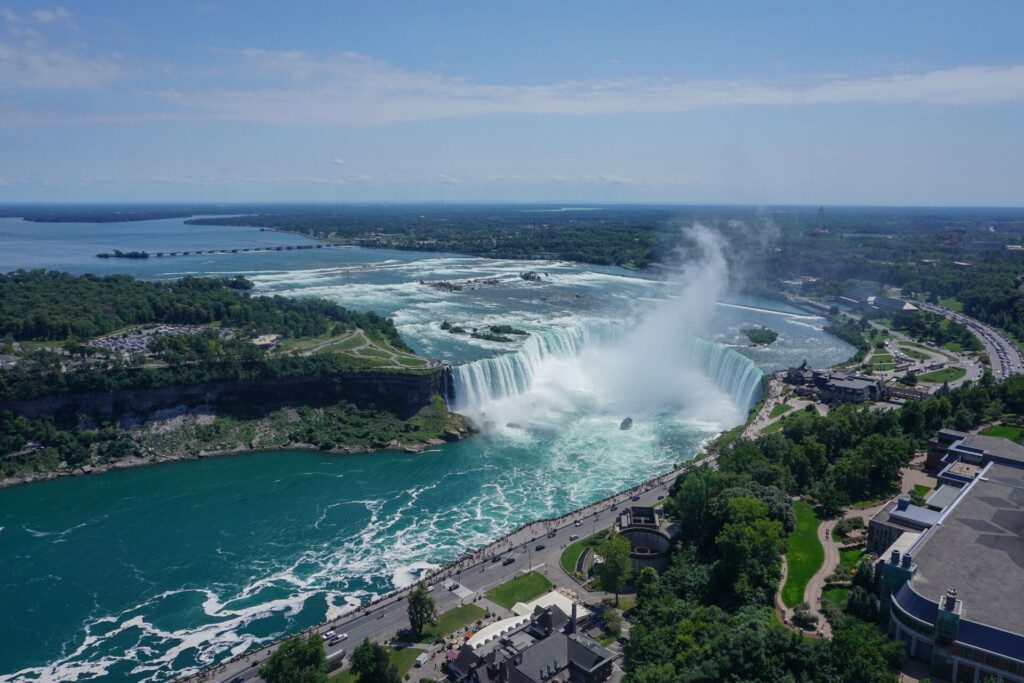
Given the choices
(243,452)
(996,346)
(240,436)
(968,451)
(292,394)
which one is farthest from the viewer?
(996,346)

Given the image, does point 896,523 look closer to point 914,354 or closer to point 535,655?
point 535,655

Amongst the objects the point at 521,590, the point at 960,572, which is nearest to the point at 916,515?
the point at 960,572

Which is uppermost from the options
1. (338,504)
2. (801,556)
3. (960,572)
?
(960,572)

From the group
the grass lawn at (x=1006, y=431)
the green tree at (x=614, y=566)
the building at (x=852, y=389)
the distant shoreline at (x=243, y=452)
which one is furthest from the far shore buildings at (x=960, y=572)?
the distant shoreline at (x=243, y=452)

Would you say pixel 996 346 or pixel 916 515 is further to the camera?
pixel 996 346

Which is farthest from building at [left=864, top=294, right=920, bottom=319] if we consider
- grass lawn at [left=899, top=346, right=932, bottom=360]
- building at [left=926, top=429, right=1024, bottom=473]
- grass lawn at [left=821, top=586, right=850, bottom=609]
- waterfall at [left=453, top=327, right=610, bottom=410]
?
grass lawn at [left=821, top=586, right=850, bottom=609]

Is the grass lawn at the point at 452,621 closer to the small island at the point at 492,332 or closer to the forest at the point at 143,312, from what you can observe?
the forest at the point at 143,312
